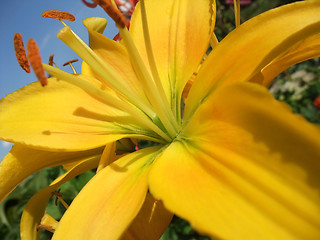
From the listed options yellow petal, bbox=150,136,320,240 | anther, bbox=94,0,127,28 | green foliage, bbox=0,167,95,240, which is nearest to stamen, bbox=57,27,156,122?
anther, bbox=94,0,127,28

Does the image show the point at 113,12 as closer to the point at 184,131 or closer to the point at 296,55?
the point at 184,131

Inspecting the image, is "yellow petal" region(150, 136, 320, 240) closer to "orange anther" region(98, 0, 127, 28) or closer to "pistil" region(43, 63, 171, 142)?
"pistil" region(43, 63, 171, 142)

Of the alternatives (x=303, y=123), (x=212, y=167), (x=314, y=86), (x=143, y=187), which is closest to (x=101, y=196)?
(x=143, y=187)

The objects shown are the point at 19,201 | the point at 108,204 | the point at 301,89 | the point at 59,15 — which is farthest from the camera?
the point at 301,89

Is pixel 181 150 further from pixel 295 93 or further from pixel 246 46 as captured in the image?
pixel 295 93

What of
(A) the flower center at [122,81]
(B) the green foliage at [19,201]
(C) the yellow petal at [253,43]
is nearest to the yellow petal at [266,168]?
(C) the yellow petal at [253,43]

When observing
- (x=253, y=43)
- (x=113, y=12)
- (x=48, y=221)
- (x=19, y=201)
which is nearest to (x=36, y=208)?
(x=48, y=221)

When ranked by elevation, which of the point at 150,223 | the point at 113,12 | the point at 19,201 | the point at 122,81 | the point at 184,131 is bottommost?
the point at 19,201

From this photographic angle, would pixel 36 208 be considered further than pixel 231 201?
Yes
